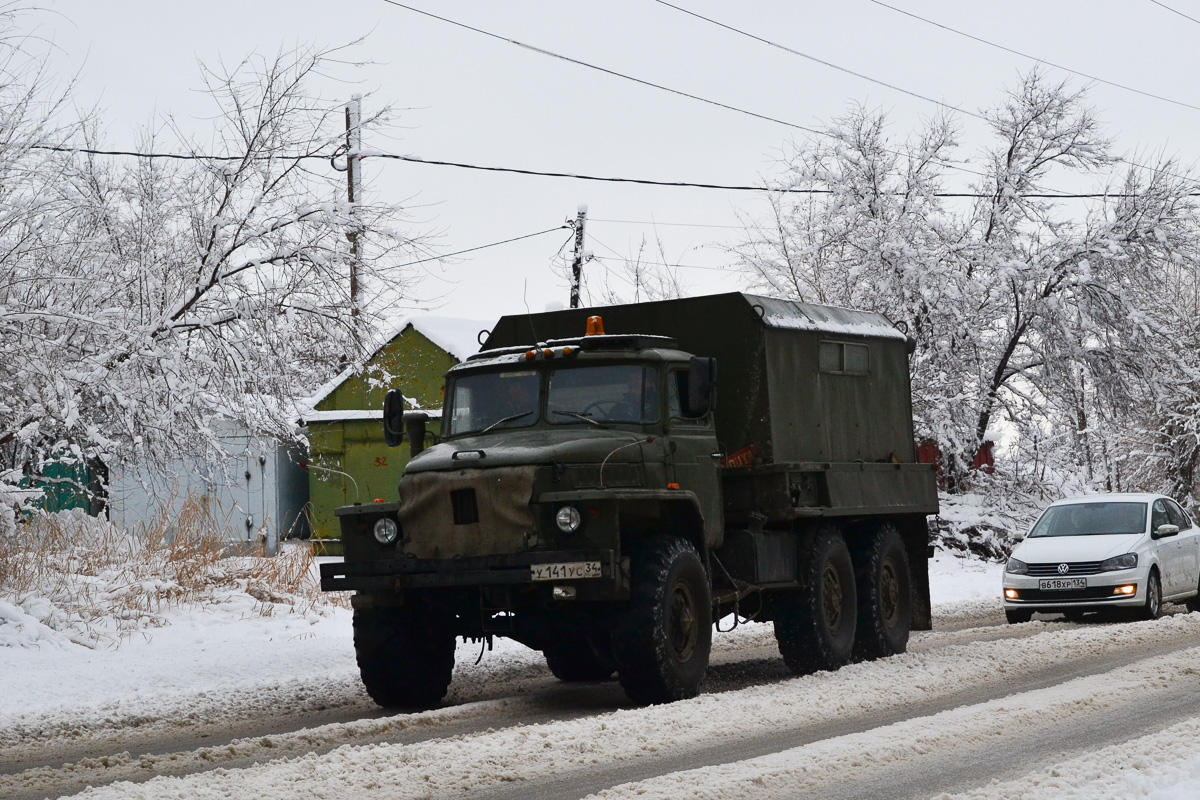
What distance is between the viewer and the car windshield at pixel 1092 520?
16.9 metres

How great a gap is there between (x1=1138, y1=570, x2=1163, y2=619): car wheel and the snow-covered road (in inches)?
89.6

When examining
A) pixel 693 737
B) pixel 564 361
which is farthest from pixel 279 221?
pixel 693 737

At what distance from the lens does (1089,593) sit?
1584 cm

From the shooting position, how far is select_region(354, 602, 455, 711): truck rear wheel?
10164 mm

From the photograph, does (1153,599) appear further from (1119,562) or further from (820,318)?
(820,318)

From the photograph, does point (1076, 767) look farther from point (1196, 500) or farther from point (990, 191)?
point (1196, 500)

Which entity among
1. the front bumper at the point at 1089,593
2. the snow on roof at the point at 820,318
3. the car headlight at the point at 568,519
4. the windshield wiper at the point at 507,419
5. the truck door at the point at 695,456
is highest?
the snow on roof at the point at 820,318

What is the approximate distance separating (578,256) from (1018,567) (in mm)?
19247

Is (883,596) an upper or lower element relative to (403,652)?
upper

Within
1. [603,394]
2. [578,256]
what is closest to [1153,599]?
[603,394]

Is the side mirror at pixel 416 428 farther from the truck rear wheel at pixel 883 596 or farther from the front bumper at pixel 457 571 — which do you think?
the truck rear wheel at pixel 883 596

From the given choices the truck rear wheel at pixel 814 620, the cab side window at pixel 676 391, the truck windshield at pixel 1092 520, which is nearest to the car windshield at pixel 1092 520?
the truck windshield at pixel 1092 520

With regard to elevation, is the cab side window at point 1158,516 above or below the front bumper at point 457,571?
above

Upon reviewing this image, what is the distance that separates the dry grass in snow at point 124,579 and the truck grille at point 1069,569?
815cm
